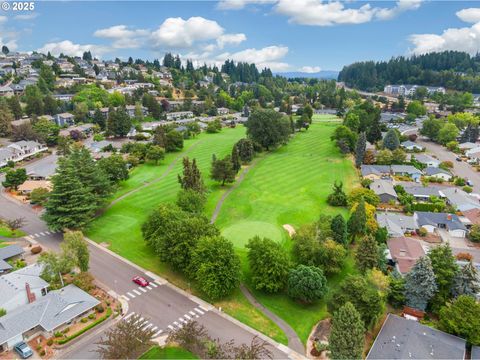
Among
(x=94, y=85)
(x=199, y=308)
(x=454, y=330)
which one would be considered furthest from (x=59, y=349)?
(x=94, y=85)

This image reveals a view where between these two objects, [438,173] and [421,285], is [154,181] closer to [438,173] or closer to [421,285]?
[421,285]

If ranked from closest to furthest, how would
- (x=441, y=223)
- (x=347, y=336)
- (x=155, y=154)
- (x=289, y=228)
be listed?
(x=347, y=336) < (x=441, y=223) < (x=289, y=228) < (x=155, y=154)

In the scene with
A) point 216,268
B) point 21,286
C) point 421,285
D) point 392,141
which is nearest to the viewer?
point 421,285

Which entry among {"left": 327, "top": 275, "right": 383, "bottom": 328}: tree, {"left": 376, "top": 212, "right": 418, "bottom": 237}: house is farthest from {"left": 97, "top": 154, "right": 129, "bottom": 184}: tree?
{"left": 327, "top": 275, "right": 383, "bottom": 328}: tree

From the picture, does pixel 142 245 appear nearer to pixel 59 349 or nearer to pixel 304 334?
pixel 59 349

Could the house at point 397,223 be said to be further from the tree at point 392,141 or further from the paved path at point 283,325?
the tree at point 392,141

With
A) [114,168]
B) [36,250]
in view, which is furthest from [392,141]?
[36,250]
